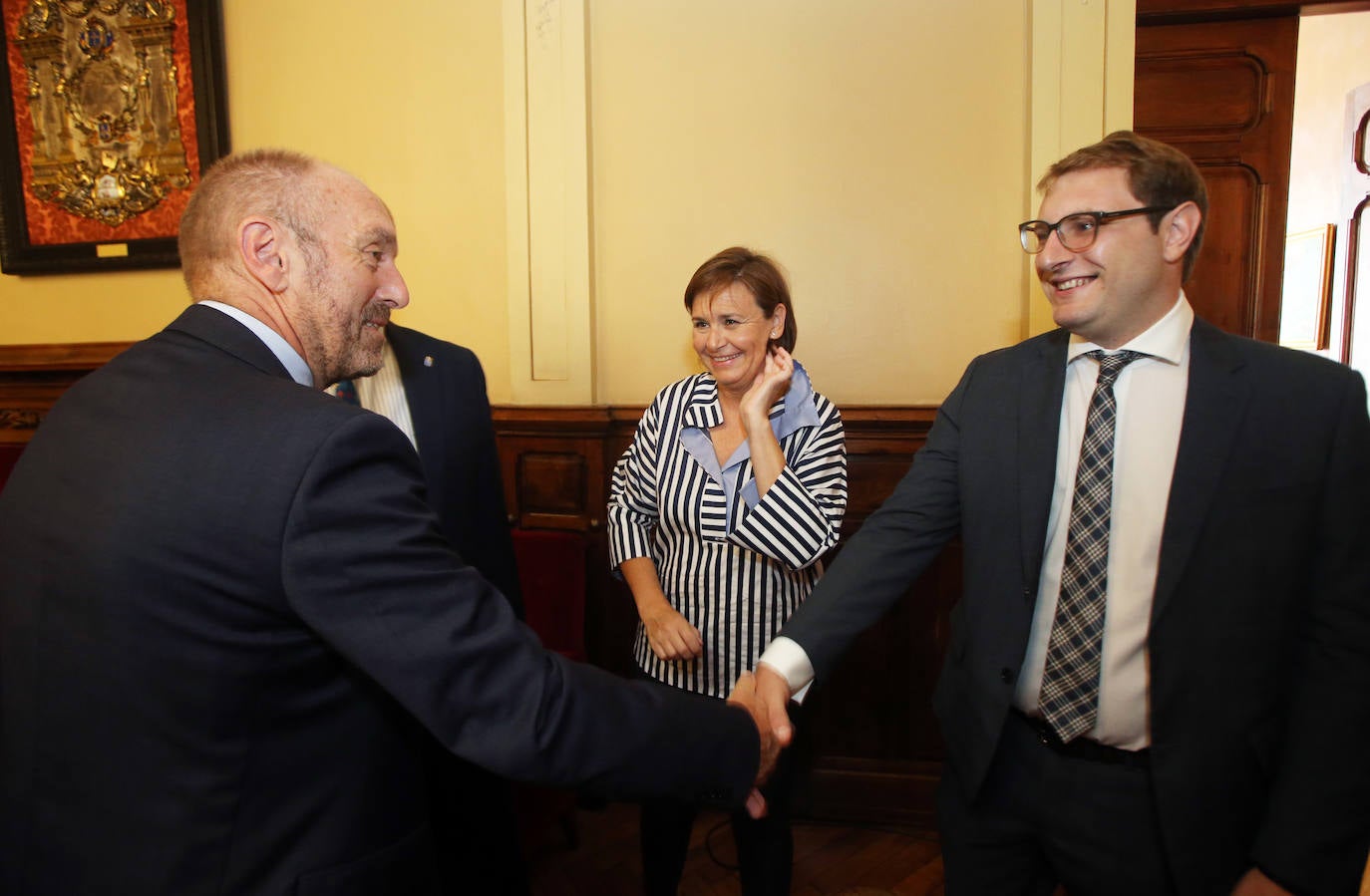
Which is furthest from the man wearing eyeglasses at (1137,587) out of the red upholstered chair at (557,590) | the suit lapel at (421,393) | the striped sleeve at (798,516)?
the red upholstered chair at (557,590)

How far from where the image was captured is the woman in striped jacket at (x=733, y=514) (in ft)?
5.70

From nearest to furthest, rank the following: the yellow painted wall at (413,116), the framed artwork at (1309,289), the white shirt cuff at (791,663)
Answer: the white shirt cuff at (791,663)
the yellow painted wall at (413,116)
the framed artwork at (1309,289)

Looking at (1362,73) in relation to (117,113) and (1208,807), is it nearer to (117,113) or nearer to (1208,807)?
(1208,807)

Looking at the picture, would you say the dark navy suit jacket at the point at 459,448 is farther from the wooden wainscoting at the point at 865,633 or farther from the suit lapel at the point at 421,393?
the wooden wainscoting at the point at 865,633

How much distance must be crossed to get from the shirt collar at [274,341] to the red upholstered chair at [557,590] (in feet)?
4.68

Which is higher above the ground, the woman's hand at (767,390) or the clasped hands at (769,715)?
the woman's hand at (767,390)

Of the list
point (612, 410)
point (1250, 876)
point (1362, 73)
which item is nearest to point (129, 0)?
point (612, 410)

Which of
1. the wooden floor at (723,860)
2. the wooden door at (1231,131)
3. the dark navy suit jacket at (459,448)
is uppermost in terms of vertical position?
the wooden door at (1231,131)

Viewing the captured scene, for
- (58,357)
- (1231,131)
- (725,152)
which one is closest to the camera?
(1231,131)

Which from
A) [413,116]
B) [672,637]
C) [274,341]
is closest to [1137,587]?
[672,637]

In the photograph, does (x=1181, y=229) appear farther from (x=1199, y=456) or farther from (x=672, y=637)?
(x=672, y=637)

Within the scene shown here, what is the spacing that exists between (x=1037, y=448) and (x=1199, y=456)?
0.23 m

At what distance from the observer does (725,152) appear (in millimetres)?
2703

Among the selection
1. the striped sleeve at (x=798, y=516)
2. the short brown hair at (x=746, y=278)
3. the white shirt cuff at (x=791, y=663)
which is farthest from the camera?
the short brown hair at (x=746, y=278)
